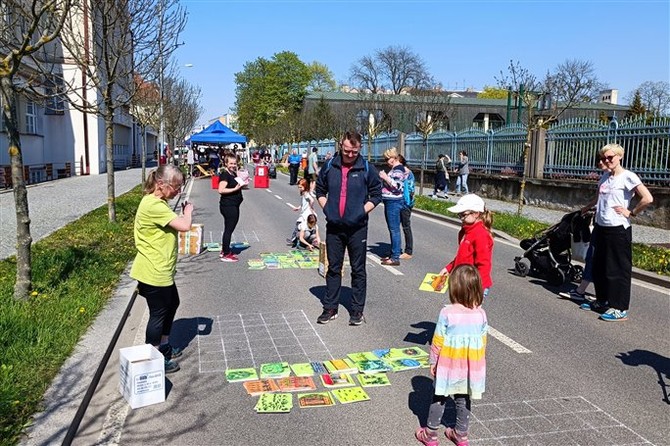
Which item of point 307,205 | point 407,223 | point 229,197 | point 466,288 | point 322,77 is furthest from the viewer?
point 322,77

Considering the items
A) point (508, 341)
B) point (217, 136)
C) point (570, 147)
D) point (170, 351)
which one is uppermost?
point (217, 136)

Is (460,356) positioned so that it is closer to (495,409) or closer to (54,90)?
(495,409)

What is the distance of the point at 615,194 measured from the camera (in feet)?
22.8

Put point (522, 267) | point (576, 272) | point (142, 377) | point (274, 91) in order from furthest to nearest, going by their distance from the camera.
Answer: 1. point (274, 91)
2. point (522, 267)
3. point (576, 272)
4. point (142, 377)

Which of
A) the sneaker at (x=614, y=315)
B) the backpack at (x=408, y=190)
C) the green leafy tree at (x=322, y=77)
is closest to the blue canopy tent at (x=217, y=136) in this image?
the backpack at (x=408, y=190)

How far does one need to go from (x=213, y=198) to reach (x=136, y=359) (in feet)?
64.6

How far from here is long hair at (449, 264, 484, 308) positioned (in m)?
3.76

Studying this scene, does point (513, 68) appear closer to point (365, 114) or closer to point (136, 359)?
point (136, 359)

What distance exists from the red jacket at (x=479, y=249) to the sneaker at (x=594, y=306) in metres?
2.83

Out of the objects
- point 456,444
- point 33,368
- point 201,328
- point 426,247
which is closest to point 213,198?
point 426,247

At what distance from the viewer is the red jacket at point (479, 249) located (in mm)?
5316

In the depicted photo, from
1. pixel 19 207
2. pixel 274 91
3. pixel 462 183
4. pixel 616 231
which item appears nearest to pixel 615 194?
pixel 616 231

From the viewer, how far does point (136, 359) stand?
14.9 ft

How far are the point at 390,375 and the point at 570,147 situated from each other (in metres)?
16.8
